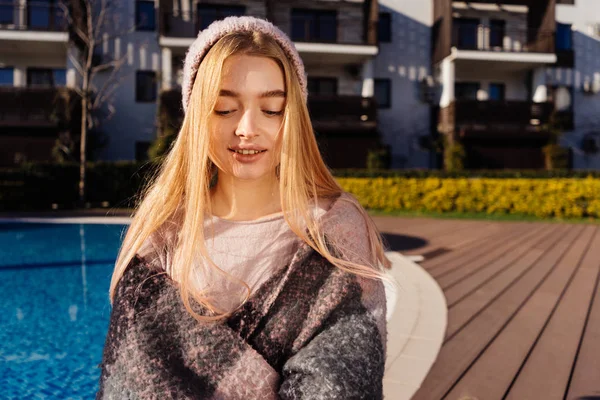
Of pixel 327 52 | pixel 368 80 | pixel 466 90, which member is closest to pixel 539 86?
pixel 466 90

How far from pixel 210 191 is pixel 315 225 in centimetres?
42

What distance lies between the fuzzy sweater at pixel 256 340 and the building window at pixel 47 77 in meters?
21.1

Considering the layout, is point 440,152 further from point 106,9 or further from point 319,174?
point 319,174

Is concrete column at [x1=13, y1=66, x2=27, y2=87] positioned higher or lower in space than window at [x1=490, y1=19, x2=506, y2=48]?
lower

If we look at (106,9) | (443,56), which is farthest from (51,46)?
(443,56)

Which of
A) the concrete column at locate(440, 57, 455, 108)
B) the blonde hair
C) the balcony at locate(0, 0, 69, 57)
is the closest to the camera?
the blonde hair

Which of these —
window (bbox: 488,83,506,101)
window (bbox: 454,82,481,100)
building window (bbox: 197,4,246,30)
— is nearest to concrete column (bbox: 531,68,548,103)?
window (bbox: 488,83,506,101)

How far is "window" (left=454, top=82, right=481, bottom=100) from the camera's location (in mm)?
21984

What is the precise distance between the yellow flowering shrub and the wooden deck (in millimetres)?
5052

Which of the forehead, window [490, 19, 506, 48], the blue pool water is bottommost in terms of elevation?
the blue pool water

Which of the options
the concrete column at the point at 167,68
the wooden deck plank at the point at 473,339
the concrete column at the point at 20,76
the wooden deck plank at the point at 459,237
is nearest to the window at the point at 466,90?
the wooden deck plank at the point at 459,237

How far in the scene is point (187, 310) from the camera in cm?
135

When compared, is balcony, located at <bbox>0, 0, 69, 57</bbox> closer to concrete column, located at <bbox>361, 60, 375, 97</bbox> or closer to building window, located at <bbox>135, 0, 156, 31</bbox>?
building window, located at <bbox>135, 0, 156, 31</bbox>

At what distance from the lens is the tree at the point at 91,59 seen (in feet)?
56.8
